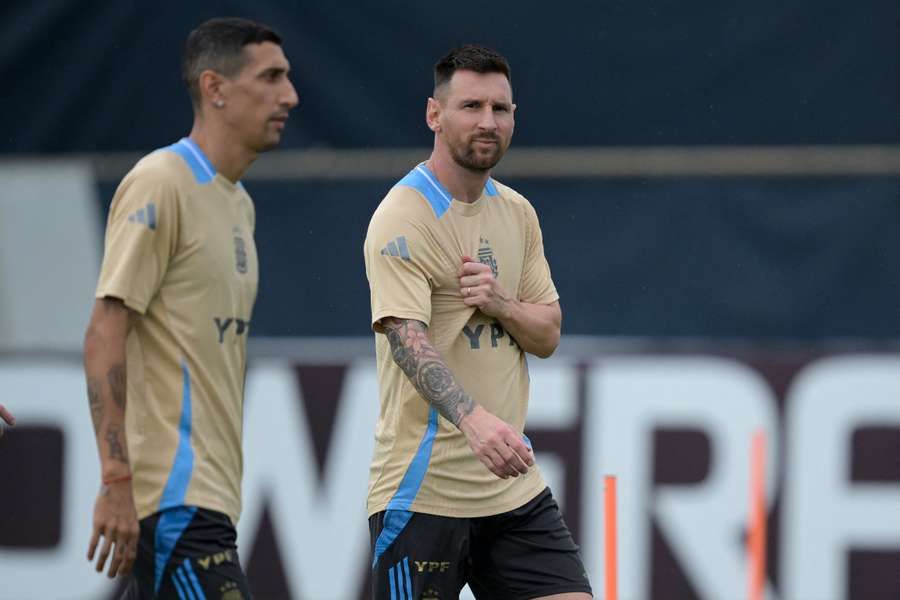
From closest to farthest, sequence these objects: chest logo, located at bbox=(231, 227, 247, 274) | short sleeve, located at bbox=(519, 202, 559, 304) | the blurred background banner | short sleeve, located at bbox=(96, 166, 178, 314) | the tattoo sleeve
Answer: short sleeve, located at bbox=(96, 166, 178, 314) < the tattoo sleeve < chest logo, located at bbox=(231, 227, 247, 274) < short sleeve, located at bbox=(519, 202, 559, 304) < the blurred background banner

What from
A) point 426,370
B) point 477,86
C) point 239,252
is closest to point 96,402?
point 239,252

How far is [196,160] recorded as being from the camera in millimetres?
4676

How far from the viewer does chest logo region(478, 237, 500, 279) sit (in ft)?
15.9

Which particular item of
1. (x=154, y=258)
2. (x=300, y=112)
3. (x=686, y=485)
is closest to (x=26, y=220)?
(x=300, y=112)

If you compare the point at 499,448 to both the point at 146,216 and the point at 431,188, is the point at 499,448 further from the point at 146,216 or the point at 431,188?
the point at 146,216

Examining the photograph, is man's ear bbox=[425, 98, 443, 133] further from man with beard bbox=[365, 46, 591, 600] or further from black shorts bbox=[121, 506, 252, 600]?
black shorts bbox=[121, 506, 252, 600]

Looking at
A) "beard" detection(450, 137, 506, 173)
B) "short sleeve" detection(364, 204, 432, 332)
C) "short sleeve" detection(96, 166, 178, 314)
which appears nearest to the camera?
"short sleeve" detection(96, 166, 178, 314)

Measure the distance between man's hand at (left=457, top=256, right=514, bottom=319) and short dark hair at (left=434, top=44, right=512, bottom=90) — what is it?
571 mm

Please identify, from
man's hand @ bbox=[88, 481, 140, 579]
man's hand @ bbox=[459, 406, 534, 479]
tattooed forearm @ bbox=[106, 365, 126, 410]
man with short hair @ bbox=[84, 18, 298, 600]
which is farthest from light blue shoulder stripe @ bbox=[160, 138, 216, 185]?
man's hand @ bbox=[459, 406, 534, 479]

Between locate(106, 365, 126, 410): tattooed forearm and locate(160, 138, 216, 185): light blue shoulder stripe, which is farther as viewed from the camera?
locate(160, 138, 216, 185): light blue shoulder stripe

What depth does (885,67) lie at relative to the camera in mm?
9641

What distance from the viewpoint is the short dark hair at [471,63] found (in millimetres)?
4824

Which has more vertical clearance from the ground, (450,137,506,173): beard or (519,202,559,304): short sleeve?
(450,137,506,173): beard

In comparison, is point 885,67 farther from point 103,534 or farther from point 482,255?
point 103,534
